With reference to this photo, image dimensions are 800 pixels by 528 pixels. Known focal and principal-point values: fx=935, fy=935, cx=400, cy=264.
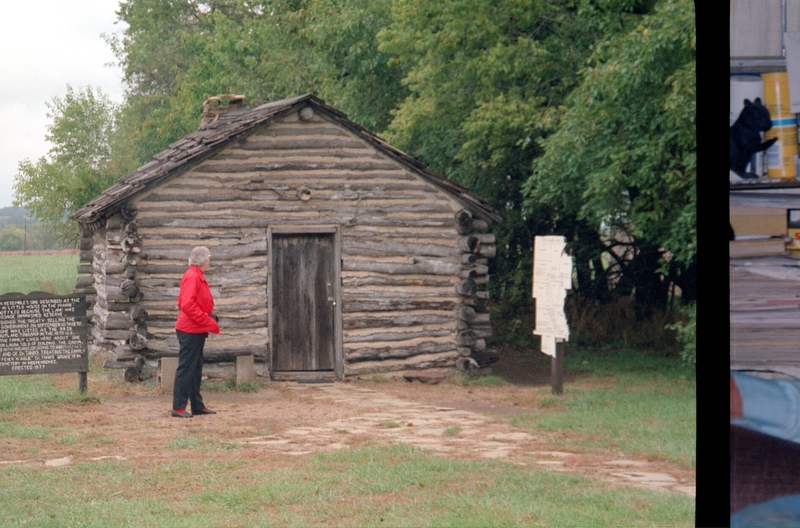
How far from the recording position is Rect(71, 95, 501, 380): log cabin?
44.9ft

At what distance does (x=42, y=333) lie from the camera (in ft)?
38.0

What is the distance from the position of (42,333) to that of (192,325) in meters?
2.29

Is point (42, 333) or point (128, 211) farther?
point (128, 211)

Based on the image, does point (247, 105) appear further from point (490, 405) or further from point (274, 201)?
point (490, 405)

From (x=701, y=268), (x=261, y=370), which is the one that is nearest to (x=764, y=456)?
(x=701, y=268)

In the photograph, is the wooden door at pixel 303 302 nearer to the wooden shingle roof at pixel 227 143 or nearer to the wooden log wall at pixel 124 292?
the wooden shingle roof at pixel 227 143

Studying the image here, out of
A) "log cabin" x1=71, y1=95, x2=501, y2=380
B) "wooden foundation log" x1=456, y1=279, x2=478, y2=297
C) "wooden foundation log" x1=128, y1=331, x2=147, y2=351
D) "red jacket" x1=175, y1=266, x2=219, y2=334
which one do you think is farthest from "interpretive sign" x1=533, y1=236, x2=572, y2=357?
"wooden foundation log" x1=128, y1=331, x2=147, y2=351

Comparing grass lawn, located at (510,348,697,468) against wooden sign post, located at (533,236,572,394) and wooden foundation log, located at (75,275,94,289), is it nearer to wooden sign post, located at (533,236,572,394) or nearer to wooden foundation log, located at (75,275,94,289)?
wooden sign post, located at (533,236,572,394)

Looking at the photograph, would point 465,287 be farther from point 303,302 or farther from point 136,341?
point 136,341

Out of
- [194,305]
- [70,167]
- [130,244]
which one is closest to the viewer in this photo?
[194,305]

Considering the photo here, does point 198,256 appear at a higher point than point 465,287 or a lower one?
higher

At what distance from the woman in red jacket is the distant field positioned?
1792 centimetres

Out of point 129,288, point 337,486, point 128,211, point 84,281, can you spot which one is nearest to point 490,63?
point 128,211

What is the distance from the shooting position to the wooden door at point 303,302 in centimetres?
1422
